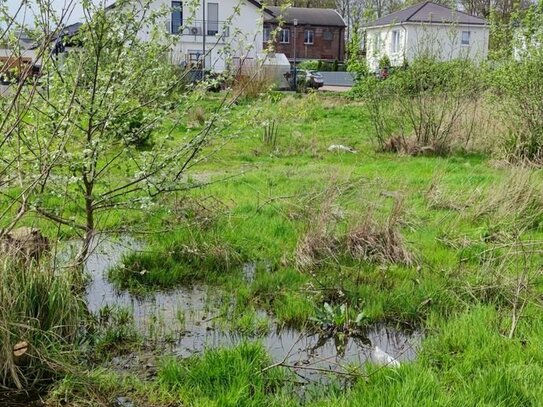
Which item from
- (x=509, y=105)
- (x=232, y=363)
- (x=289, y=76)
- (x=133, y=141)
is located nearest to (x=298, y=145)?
(x=509, y=105)

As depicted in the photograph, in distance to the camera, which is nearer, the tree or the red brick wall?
the tree

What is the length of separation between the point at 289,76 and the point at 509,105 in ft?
83.6

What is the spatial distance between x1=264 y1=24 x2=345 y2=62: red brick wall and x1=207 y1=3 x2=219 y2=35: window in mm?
14208

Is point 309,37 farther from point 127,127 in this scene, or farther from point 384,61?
point 127,127

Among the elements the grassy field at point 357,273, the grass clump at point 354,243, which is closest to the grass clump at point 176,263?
the grassy field at point 357,273

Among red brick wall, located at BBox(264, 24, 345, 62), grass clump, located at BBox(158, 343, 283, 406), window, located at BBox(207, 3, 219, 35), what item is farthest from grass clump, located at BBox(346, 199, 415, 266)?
red brick wall, located at BBox(264, 24, 345, 62)

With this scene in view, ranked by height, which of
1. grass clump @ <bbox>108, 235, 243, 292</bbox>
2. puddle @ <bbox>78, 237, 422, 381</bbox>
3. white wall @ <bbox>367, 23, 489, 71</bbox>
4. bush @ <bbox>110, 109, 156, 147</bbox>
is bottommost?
puddle @ <bbox>78, 237, 422, 381</bbox>

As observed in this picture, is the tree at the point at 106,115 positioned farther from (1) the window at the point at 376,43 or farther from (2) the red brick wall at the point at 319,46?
(2) the red brick wall at the point at 319,46

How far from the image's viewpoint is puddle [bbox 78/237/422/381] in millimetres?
A: 4297

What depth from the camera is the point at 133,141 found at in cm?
514

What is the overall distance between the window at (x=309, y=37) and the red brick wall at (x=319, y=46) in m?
0.22

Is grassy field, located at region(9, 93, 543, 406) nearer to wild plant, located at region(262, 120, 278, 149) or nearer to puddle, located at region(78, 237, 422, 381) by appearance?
puddle, located at region(78, 237, 422, 381)

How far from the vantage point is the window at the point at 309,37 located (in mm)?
59719

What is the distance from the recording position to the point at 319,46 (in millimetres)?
60875
